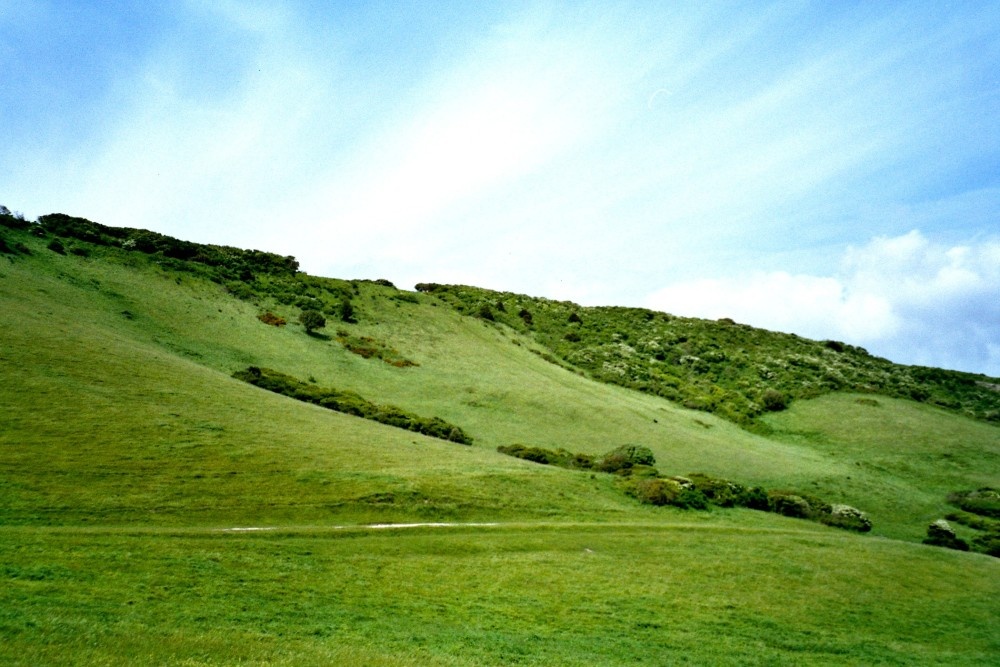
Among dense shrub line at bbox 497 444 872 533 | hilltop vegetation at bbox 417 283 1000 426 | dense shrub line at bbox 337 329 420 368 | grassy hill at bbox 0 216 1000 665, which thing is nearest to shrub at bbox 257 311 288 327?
grassy hill at bbox 0 216 1000 665

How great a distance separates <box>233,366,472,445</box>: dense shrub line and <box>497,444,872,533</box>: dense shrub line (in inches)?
195

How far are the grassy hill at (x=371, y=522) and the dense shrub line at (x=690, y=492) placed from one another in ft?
3.96

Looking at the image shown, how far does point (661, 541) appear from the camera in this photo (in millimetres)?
31297

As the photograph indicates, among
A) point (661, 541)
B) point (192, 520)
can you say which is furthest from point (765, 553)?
point (192, 520)

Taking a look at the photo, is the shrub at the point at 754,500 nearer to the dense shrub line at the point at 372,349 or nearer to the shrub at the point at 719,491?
the shrub at the point at 719,491

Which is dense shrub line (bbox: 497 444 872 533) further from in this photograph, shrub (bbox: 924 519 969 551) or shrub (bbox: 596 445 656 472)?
shrub (bbox: 924 519 969 551)

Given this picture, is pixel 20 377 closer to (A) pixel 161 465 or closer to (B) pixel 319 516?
(A) pixel 161 465

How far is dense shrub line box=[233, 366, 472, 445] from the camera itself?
4881cm

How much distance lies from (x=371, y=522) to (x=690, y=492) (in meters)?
21.9

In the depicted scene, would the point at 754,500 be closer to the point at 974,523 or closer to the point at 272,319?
the point at 974,523

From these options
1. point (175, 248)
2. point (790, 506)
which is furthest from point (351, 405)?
point (175, 248)

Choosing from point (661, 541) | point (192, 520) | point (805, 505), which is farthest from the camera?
point (805, 505)

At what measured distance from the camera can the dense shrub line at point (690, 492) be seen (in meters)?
39.0

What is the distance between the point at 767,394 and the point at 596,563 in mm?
71942
